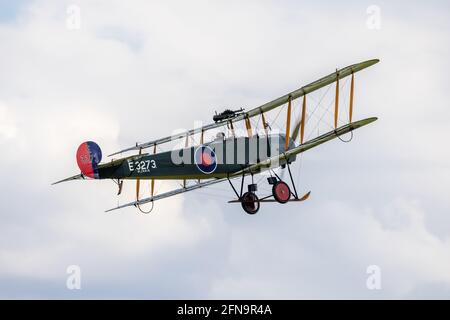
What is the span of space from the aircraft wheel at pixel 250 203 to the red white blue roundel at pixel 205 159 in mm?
1351

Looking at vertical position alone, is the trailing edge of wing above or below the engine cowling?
below

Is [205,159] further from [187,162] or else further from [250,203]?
[250,203]

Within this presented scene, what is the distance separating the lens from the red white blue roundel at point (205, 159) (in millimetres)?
31031

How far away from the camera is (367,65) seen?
32.5 metres

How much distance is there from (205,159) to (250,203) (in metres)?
1.99

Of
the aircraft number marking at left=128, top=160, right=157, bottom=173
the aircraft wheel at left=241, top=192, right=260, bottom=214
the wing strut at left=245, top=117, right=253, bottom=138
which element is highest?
the wing strut at left=245, top=117, right=253, bottom=138

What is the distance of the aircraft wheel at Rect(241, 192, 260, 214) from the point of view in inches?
1236

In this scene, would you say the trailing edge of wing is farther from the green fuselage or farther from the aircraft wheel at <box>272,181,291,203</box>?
the aircraft wheel at <box>272,181,291,203</box>

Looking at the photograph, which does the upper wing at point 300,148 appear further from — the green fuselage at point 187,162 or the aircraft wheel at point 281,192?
the aircraft wheel at point 281,192

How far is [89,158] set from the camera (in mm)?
30578

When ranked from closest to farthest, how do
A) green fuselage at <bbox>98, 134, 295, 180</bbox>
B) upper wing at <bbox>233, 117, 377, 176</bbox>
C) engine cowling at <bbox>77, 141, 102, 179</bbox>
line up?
engine cowling at <bbox>77, 141, 102, 179</bbox> → green fuselage at <bbox>98, 134, 295, 180</bbox> → upper wing at <bbox>233, 117, 377, 176</bbox>

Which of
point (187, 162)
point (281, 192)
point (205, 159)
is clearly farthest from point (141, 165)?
point (281, 192)

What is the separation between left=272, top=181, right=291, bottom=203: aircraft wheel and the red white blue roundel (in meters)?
2.00
